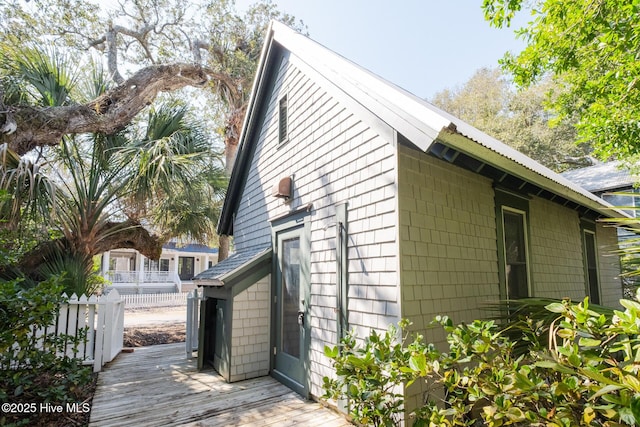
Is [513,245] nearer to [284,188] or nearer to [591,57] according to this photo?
[284,188]

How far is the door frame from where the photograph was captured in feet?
14.4

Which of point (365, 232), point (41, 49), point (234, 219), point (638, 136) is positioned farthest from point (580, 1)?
point (41, 49)

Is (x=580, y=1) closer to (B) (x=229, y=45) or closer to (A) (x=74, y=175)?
(A) (x=74, y=175)

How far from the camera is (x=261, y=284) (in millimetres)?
5387

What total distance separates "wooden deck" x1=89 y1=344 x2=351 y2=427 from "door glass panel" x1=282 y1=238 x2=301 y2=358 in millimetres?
591

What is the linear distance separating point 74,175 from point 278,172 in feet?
13.8

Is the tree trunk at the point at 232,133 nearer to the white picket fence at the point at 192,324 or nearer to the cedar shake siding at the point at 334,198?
→ the white picket fence at the point at 192,324

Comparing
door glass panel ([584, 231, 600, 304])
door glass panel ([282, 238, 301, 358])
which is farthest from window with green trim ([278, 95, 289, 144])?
door glass panel ([584, 231, 600, 304])

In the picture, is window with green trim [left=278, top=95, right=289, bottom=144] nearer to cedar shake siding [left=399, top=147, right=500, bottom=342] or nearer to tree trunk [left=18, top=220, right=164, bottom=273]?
cedar shake siding [left=399, top=147, right=500, bottom=342]

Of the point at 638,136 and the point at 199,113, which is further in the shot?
the point at 199,113

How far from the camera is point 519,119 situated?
20.8m

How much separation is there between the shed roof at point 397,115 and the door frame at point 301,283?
1820 millimetres

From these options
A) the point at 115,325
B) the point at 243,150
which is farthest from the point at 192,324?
the point at 243,150

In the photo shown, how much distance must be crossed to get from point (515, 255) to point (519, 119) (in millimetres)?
19702
